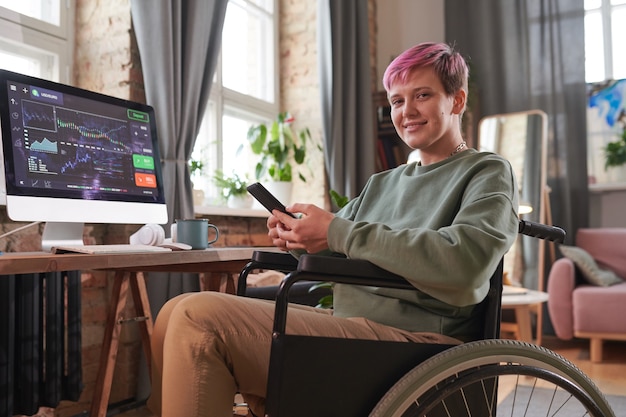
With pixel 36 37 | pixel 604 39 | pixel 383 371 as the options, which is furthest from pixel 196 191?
pixel 604 39

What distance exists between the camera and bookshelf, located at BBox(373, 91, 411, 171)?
14.6 feet

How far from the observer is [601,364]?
3412 mm

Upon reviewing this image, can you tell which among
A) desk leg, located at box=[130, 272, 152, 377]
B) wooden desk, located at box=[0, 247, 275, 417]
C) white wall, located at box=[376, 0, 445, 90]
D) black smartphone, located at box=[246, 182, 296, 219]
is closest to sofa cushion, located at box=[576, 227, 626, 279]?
white wall, located at box=[376, 0, 445, 90]

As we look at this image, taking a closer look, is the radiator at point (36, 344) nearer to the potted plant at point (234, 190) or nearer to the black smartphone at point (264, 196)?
the black smartphone at point (264, 196)

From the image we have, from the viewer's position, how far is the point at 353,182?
4047 millimetres

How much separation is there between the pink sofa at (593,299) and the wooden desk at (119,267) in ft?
7.80

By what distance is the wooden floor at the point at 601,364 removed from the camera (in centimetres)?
281

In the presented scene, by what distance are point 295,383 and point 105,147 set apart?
1123 millimetres

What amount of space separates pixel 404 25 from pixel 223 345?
4.24 meters

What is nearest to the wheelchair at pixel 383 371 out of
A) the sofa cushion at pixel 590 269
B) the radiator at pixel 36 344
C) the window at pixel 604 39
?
the radiator at pixel 36 344

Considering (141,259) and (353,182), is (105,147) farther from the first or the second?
(353,182)

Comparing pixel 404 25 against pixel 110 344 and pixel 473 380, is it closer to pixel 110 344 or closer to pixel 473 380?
pixel 110 344

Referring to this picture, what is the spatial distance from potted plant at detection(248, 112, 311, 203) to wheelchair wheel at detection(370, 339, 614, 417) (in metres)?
2.57

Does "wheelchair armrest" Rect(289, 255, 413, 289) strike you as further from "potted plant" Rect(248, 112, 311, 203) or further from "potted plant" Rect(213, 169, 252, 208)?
"potted plant" Rect(248, 112, 311, 203)
